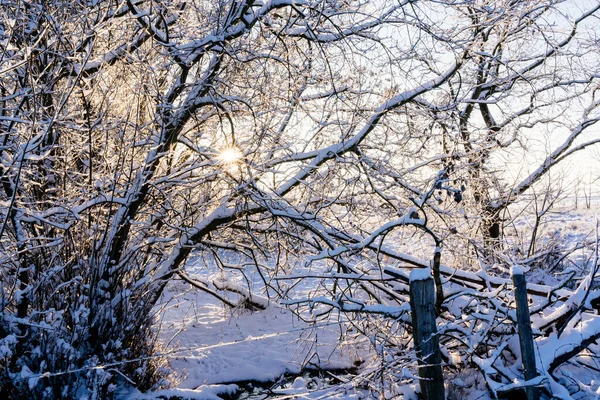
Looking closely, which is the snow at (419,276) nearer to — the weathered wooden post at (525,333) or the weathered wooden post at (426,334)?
the weathered wooden post at (426,334)

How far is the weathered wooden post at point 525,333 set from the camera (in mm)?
3451

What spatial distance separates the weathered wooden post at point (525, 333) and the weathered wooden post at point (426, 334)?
51 centimetres

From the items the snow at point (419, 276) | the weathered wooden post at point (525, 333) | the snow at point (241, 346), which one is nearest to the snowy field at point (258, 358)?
the snow at point (241, 346)

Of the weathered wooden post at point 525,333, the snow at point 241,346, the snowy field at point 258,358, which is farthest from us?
the snow at point 241,346

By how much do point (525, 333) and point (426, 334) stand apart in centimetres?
59

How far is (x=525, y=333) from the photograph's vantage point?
3.45 metres

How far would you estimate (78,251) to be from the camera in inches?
164

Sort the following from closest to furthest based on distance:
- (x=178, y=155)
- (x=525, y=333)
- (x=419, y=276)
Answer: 1. (x=525, y=333)
2. (x=419, y=276)
3. (x=178, y=155)

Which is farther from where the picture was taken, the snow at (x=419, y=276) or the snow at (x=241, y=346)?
the snow at (x=241, y=346)

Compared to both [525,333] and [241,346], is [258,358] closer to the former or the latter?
[241,346]

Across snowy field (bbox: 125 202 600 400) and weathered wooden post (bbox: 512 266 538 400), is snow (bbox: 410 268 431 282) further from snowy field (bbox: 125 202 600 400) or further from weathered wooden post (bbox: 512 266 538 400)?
snowy field (bbox: 125 202 600 400)

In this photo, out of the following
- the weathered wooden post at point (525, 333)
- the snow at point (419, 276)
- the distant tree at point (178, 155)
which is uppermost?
the distant tree at point (178, 155)

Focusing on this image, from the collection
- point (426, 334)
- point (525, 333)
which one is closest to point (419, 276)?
point (426, 334)

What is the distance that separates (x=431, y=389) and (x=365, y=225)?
10.9 ft
